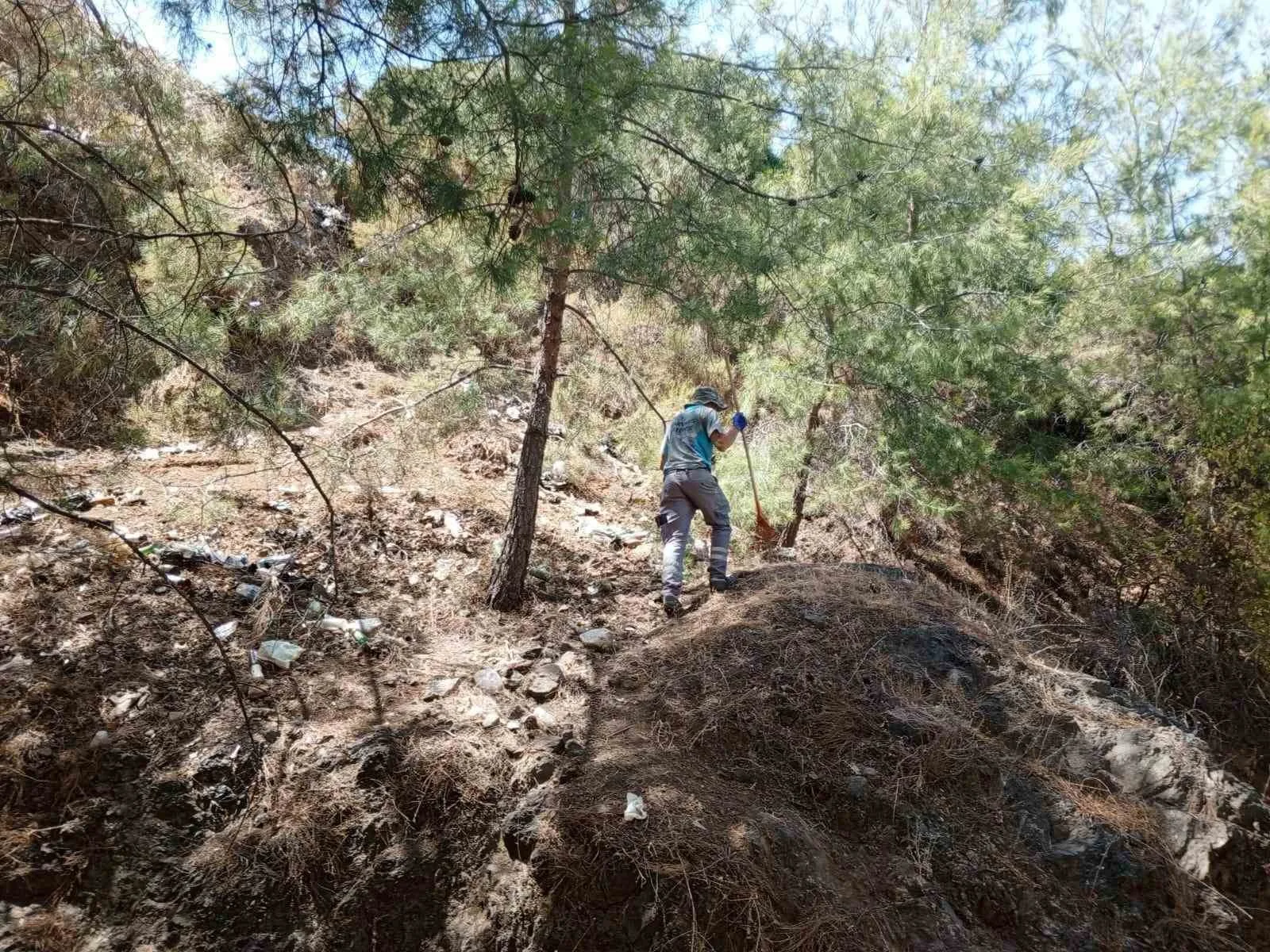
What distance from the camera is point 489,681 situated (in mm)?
4000

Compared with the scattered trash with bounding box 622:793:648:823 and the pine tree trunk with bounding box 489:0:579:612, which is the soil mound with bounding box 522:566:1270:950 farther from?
the pine tree trunk with bounding box 489:0:579:612

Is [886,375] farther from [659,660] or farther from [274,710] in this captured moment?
[274,710]

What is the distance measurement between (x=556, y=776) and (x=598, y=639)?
1342 millimetres

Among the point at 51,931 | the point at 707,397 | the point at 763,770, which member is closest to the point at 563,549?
the point at 707,397

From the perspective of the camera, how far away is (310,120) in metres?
2.88

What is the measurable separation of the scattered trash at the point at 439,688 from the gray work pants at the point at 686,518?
64.3 inches

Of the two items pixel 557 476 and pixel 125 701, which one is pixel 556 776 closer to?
pixel 125 701

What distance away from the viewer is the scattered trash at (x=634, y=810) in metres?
2.90

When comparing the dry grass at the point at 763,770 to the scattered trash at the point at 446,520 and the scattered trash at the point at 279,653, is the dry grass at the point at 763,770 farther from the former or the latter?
the scattered trash at the point at 446,520

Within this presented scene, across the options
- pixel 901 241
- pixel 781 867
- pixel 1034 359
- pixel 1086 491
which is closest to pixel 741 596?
pixel 781 867

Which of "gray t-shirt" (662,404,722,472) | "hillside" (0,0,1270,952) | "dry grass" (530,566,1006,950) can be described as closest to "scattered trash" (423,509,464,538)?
"hillside" (0,0,1270,952)

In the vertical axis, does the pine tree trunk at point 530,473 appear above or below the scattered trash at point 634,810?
above

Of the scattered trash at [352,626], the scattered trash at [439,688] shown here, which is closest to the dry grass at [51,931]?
the scattered trash at [439,688]

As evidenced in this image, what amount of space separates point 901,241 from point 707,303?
281 cm
